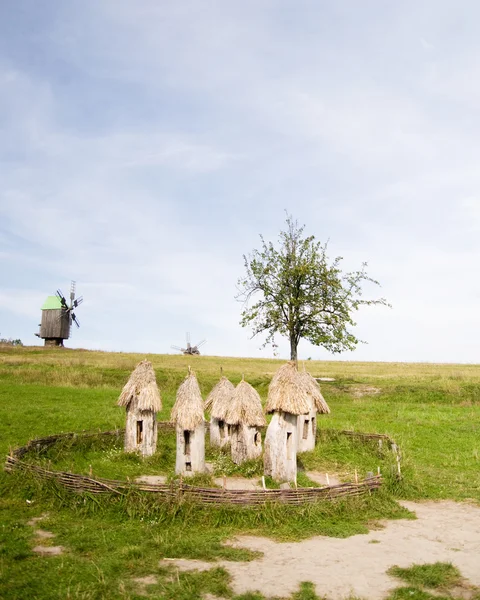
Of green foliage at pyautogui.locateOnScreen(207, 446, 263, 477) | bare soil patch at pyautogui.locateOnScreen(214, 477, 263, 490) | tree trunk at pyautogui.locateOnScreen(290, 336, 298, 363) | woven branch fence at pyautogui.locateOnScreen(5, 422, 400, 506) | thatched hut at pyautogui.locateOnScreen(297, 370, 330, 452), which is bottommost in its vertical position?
bare soil patch at pyautogui.locateOnScreen(214, 477, 263, 490)

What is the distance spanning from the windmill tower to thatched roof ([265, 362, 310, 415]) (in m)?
67.0

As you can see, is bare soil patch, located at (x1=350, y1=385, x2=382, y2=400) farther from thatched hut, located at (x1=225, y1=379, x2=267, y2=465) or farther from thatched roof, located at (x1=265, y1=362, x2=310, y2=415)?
thatched roof, located at (x1=265, y1=362, x2=310, y2=415)

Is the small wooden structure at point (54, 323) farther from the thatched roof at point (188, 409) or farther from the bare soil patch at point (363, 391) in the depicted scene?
the thatched roof at point (188, 409)

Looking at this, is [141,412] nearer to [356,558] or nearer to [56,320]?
[356,558]

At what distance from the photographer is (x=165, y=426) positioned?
26609mm

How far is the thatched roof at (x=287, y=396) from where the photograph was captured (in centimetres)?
1727

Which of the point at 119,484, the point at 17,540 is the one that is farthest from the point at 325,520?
the point at 17,540

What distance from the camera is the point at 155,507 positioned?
14.1 metres

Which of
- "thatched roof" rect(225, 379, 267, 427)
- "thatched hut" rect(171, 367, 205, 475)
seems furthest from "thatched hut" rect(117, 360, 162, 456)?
"thatched roof" rect(225, 379, 267, 427)

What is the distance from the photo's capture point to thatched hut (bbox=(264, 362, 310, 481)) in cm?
1744

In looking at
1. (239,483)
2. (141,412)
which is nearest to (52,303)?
(141,412)

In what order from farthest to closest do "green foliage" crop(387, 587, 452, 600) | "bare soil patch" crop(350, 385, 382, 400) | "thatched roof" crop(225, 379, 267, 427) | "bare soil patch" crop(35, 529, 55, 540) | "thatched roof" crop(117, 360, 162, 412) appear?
"bare soil patch" crop(350, 385, 382, 400) → "thatched roof" crop(117, 360, 162, 412) → "thatched roof" crop(225, 379, 267, 427) → "bare soil patch" crop(35, 529, 55, 540) → "green foliage" crop(387, 587, 452, 600)

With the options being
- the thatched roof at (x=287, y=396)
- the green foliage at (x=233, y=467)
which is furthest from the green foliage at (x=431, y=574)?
the green foliage at (x=233, y=467)

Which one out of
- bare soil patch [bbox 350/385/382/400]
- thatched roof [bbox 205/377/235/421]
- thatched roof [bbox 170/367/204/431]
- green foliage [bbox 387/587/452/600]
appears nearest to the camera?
green foliage [bbox 387/587/452/600]
